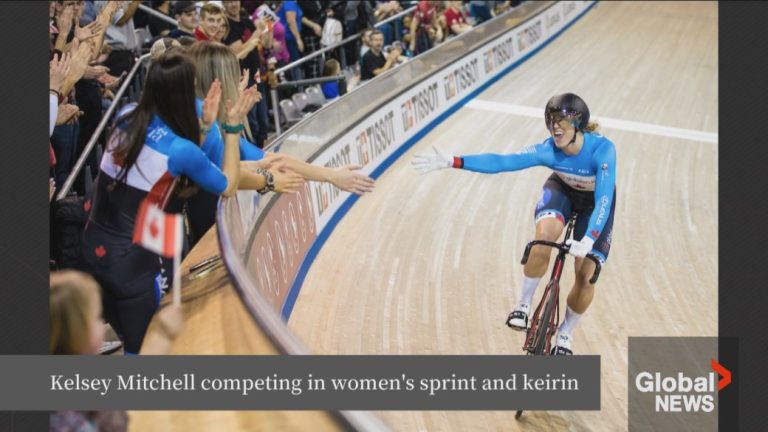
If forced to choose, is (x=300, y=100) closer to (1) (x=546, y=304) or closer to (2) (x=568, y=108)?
(2) (x=568, y=108)

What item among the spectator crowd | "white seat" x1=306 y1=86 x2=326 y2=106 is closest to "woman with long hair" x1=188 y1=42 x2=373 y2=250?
the spectator crowd

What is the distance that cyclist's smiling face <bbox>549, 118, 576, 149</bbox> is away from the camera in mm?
4648

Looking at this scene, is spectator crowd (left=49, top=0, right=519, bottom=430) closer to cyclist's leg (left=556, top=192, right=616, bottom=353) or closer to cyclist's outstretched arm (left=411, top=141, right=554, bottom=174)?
cyclist's outstretched arm (left=411, top=141, right=554, bottom=174)

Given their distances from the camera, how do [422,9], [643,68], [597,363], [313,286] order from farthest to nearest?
[643,68] → [422,9] → [313,286] → [597,363]

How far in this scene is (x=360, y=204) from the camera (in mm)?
8039

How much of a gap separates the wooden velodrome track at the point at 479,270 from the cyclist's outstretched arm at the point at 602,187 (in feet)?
3.48

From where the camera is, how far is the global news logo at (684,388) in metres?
5.02

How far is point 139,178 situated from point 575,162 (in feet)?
8.47

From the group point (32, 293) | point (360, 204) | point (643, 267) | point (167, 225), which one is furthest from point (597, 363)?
point (360, 204)

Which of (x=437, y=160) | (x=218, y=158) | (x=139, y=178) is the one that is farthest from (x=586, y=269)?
(x=139, y=178)

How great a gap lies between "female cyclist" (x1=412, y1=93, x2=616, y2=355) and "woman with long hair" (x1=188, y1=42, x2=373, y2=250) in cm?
82

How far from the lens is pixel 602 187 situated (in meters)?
4.68
